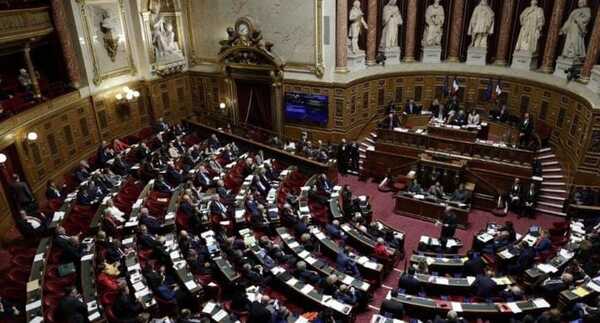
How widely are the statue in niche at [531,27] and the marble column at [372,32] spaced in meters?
6.41

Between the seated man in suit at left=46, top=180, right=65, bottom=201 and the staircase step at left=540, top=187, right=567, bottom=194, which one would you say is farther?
the staircase step at left=540, top=187, right=567, bottom=194

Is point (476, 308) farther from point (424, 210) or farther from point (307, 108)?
point (307, 108)

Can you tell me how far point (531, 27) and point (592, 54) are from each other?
3.86m

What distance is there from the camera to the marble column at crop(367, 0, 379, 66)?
20.2 meters

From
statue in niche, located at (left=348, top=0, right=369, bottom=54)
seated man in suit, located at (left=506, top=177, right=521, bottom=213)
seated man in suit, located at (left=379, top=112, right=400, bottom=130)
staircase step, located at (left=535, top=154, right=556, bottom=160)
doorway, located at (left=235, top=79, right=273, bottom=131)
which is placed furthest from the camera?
doorway, located at (left=235, top=79, right=273, bottom=131)

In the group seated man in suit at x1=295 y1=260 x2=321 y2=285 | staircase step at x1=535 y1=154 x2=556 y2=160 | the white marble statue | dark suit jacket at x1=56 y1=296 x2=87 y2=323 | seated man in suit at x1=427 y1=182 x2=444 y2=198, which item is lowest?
seated man in suit at x1=427 y1=182 x2=444 y2=198

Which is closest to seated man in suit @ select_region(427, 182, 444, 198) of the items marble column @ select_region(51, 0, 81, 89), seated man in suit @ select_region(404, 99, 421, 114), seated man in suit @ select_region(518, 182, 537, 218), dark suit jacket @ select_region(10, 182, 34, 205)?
seated man in suit @ select_region(518, 182, 537, 218)

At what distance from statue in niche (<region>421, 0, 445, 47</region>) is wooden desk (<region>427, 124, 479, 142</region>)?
5.19 m

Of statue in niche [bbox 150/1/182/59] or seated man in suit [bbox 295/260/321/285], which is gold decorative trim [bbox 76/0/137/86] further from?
seated man in suit [bbox 295/260/321/285]

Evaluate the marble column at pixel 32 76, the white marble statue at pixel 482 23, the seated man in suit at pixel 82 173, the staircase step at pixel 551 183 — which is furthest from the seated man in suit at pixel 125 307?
the white marble statue at pixel 482 23

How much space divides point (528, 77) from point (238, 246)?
1503cm

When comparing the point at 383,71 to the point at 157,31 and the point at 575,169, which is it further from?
the point at 157,31

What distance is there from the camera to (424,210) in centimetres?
1524

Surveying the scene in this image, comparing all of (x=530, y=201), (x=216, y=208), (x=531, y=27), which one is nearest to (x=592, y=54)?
(x=531, y=27)
